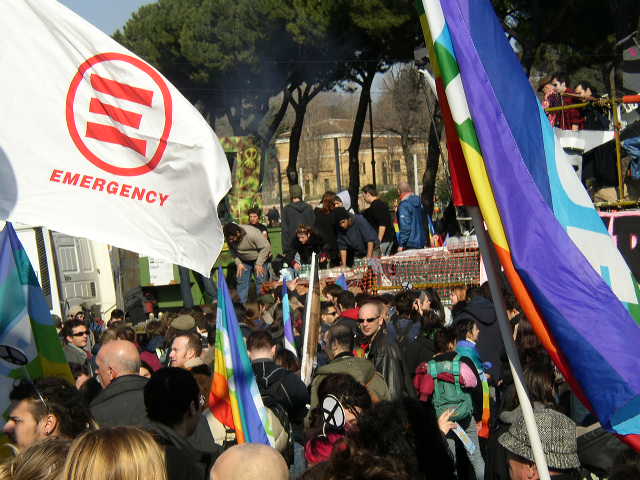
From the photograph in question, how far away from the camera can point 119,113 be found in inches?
201

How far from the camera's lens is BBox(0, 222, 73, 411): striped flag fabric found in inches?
184

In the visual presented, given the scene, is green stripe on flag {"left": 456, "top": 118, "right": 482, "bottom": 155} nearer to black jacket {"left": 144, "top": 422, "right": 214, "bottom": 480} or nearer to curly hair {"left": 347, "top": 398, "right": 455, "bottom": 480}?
curly hair {"left": 347, "top": 398, "right": 455, "bottom": 480}

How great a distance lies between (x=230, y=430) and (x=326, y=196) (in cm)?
909

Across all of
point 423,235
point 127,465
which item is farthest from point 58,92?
point 423,235

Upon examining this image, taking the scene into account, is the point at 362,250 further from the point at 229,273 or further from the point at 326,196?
the point at 229,273

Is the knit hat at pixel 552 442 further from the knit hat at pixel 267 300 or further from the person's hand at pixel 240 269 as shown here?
the person's hand at pixel 240 269

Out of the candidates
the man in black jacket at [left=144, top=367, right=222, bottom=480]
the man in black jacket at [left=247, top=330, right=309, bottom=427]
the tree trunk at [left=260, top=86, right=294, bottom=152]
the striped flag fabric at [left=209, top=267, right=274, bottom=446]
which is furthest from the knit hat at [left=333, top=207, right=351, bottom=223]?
the tree trunk at [left=260, top=86, right=294, bottom=152]

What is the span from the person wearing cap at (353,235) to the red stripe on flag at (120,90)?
361 inches

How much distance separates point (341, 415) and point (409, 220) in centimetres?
1098

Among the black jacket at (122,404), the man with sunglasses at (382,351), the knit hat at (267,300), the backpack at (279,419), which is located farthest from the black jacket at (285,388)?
the knit hat at (267,300)

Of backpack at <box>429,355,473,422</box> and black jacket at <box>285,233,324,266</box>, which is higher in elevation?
black jacket at <box>285,233,324,266</box>

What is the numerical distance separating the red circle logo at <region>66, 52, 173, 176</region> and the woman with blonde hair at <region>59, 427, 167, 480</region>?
2324mm

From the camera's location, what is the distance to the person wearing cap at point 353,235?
14242 millimetres

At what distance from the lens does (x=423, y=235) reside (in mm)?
15539
